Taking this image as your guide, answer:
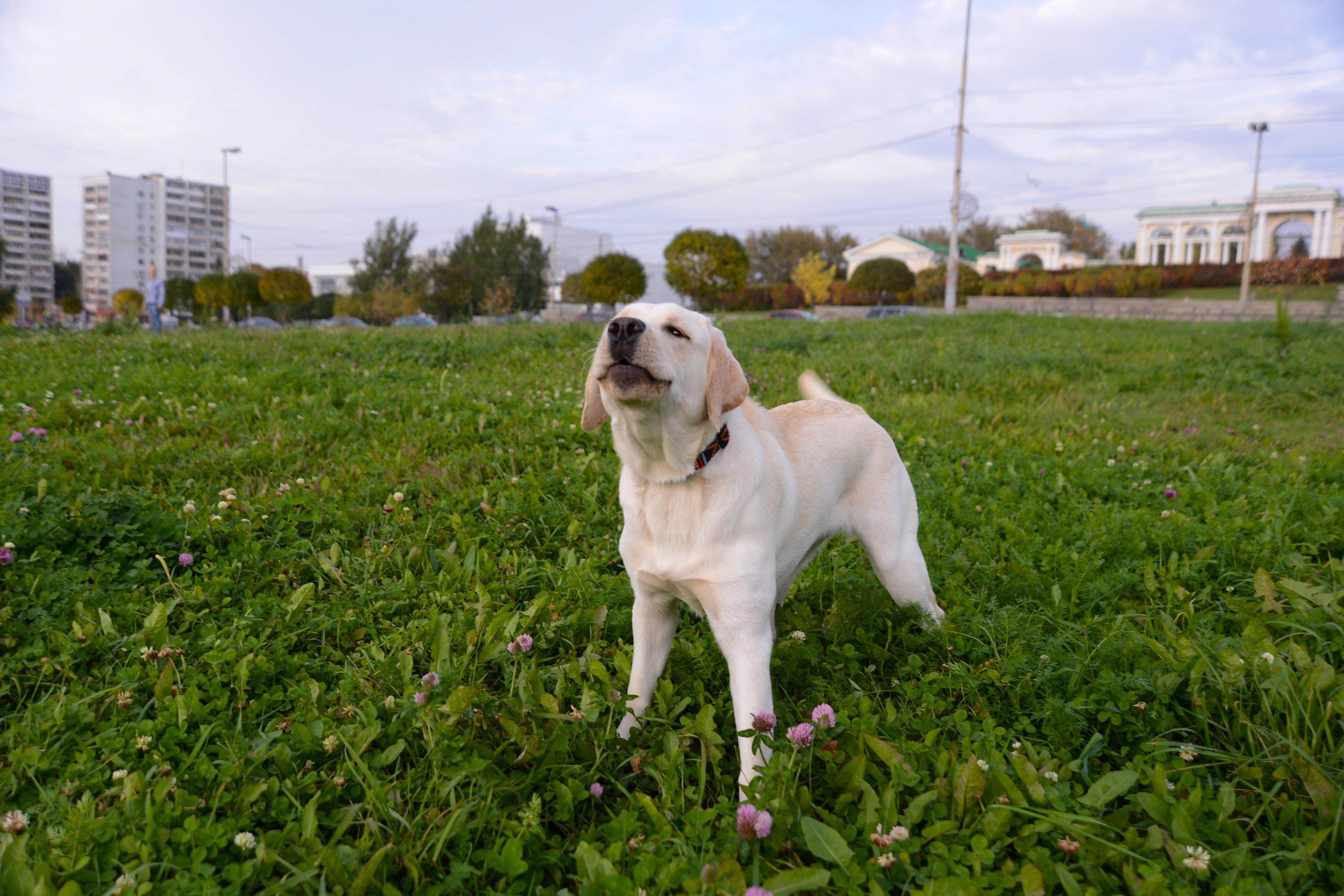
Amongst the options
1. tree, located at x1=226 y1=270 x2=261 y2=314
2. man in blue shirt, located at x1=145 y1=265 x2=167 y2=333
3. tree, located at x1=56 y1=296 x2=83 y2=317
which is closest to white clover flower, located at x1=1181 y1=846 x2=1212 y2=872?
man in blue shirt, located at x1=145 y1=265 x2=167 y2=333

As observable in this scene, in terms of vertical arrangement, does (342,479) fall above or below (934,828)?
above

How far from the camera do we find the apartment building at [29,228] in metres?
125

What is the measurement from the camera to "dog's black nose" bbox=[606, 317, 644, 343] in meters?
2.47

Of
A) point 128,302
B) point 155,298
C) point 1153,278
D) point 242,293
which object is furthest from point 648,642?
point 128,302

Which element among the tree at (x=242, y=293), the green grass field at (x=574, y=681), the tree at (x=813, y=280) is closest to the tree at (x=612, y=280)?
the tree at (x=813, y=280)

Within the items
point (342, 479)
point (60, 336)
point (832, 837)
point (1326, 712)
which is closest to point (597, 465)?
point (342, 479)

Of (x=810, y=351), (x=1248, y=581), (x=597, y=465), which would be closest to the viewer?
(x=1248, y=581)

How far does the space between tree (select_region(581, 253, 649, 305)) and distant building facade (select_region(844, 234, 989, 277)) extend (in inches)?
1595

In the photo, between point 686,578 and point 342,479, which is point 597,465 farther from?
point 686,578

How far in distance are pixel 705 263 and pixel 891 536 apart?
30445 mm

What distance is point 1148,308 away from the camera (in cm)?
3095

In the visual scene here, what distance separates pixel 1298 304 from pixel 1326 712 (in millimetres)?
32807

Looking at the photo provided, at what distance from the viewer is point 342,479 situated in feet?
15.7

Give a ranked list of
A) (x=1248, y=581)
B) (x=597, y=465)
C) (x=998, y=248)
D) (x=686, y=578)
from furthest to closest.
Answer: (x=998, y=248) → (x=597, y=465) → (x=1248, y=581) → (x=686, y=578)
